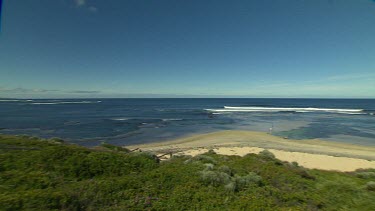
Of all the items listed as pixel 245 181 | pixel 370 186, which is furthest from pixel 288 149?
pixel 245 181

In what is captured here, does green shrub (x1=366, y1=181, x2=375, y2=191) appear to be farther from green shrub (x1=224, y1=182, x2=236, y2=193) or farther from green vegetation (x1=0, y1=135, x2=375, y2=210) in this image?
green shrub (x1=224, y1=182, x2=236, y2=193)

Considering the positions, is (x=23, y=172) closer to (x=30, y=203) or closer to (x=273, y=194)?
(x=30, y=203)

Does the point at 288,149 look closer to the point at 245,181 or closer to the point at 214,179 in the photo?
the point at 245,181

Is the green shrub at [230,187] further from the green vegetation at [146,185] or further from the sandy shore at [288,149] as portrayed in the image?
the sandy shore at [288,149]

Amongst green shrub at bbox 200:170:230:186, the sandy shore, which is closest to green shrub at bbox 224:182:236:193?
green shrub at bbox 200:170:230:186

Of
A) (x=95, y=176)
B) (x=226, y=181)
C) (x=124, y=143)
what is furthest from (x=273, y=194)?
(x=124, y=143)

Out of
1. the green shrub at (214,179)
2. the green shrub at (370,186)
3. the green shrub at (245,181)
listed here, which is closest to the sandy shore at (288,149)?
the green shrub at (370,186)
